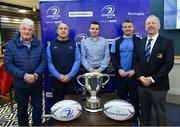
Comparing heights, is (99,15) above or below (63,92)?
above

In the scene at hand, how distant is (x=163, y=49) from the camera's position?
8.89 feet

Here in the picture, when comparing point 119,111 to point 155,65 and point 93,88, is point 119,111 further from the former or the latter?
point 155,65

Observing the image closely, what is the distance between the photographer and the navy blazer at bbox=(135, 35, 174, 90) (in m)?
2.71

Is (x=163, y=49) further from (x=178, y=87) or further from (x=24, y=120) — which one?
(x=178, y=87)

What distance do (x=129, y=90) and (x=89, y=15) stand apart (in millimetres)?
1226

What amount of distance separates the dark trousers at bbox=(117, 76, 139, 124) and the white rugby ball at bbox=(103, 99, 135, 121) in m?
1.35

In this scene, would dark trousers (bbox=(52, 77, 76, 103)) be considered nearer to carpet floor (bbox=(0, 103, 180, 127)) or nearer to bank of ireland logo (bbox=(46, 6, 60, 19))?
carpet floor (bbox=(0, 103, 180, 127))

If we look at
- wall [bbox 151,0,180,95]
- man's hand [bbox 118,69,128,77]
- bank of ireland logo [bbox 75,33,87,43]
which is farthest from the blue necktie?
wall [bbox 151,0,180,95]

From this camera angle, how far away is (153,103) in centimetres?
283

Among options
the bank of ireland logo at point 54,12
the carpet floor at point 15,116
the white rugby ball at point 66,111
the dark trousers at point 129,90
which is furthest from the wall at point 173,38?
the white rugby ball at point 66,111

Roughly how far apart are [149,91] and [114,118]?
85 centimetres

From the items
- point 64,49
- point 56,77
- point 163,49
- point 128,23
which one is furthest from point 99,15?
point 163,49

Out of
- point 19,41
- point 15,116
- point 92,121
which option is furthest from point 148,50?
point 15,116

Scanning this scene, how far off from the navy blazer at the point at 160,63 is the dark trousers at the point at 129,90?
24.3 inches
